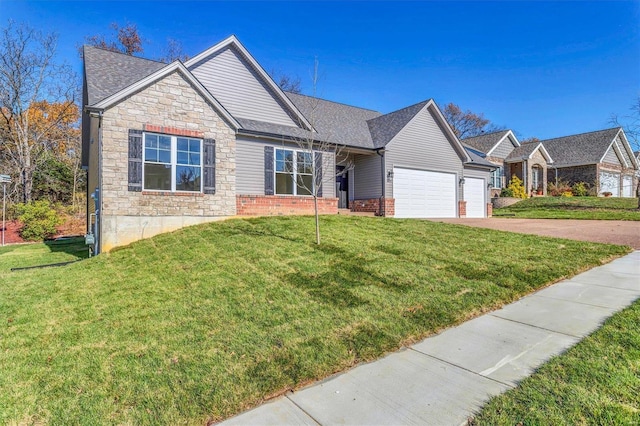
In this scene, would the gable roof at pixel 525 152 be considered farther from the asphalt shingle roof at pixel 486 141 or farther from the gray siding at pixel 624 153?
the gray siding at pixel 624 153

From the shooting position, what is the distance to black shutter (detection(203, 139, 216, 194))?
10.8m

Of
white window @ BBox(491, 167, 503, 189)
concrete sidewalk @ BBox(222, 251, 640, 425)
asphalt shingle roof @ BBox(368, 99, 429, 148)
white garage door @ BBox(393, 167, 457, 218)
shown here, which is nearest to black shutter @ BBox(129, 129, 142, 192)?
concrete sidewalk @ BBox(222, 251, 640, 425)

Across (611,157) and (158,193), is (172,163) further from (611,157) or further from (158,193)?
(611,157)

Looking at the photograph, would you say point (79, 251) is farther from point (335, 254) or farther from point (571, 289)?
point (571, 289)

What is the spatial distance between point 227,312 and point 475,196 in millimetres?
17891

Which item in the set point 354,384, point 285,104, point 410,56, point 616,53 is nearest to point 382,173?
point 285,104

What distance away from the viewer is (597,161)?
2923cm

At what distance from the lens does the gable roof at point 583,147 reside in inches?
1185

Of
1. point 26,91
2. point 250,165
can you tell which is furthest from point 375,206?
point 26,91

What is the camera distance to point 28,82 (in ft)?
70.4

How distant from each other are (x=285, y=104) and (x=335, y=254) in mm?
8819

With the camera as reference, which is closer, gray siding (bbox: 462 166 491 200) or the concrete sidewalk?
the concrete sidewalk

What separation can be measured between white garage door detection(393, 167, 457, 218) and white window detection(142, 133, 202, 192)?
8.95 meters

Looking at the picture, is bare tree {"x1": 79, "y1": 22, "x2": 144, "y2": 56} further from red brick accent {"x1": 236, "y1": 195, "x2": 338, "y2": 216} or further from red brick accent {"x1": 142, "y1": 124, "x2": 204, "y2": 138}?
red brick accent {"x1": 236, "y1": 195, "x2": 338, "y2": 216}
